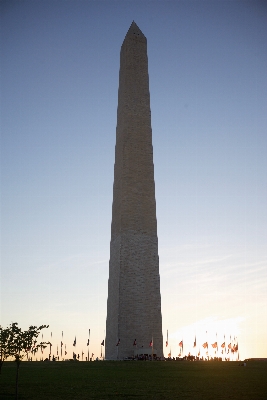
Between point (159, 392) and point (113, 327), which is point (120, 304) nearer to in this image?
point (113, 327)

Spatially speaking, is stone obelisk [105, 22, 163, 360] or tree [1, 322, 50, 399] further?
stone obelisk [105, 22, 163, 360]

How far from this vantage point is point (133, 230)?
49.8m

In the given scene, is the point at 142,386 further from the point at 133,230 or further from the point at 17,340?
the point at 133,230

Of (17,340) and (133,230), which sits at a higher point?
(133,230)

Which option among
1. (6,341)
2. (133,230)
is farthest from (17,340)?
(133,230)

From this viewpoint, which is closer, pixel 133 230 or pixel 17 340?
pixel 17 340

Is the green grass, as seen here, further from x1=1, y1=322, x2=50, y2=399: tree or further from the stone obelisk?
the stone obelisk

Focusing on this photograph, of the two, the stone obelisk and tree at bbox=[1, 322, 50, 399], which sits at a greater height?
the stone obelisk

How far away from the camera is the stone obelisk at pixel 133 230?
157ft

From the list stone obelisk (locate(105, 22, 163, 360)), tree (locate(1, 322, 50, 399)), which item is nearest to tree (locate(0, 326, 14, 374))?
tree (locate(1, 322, 50, 399))

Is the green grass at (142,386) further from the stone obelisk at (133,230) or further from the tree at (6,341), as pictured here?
the stone obelisk at (133,230)

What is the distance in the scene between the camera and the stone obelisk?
4772 cm

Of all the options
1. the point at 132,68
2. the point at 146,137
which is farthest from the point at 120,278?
the point at 132,68

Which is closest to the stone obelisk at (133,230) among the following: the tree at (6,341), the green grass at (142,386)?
the green grass at (142,386)
